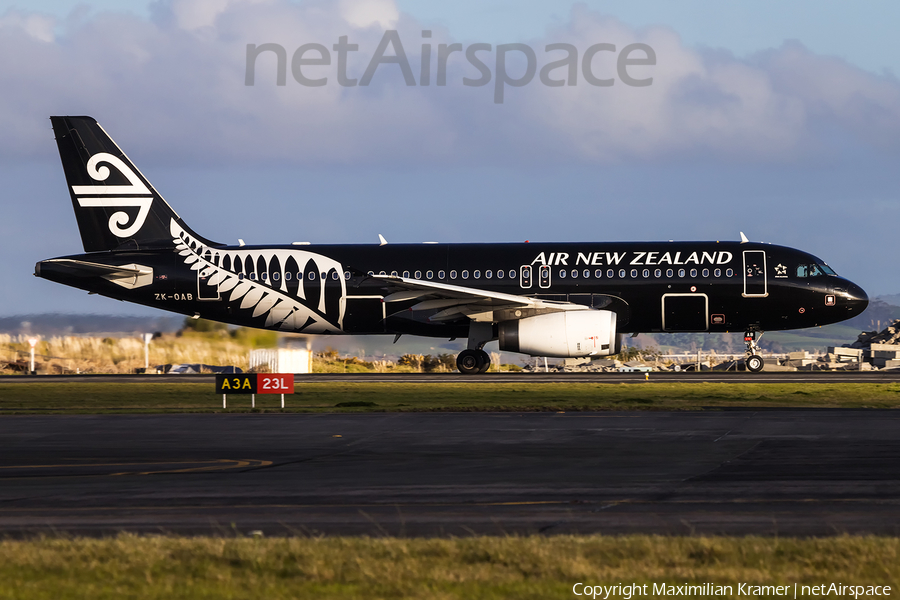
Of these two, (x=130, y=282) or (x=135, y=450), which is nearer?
(x=135, y=450)

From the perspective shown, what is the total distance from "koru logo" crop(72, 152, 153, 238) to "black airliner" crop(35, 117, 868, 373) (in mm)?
55

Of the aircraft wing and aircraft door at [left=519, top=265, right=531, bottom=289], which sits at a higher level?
aircraft door at [left=519, top=265, right=531, bottom=289]

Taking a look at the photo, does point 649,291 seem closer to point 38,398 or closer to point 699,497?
Result: point 38,398

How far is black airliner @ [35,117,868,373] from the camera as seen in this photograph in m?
37.2

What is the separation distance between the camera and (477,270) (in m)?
38.7

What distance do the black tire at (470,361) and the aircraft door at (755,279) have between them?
10552mm

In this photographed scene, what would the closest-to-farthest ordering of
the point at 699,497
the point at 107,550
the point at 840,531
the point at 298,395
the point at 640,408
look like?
the point at 107,550 < the point at 840,531 < the point at 699,497 < the point at 640,408 < the point at 298,395

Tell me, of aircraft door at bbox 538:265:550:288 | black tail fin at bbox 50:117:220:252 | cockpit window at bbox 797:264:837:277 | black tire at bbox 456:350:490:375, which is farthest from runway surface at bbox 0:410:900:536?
black tail fin at bbox 50:117:220:252

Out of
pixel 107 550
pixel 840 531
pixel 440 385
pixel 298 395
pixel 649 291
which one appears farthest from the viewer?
pixel 649 291

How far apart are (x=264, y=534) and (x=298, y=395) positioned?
71.9ft

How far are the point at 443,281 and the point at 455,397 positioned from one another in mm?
8366

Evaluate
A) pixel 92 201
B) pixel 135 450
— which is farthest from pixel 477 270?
pixel 135 450

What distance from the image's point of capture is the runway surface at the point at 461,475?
37.3ft

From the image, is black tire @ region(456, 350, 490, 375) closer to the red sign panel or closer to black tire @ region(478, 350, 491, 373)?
black tire @ region(478, 350, 491, 373)
